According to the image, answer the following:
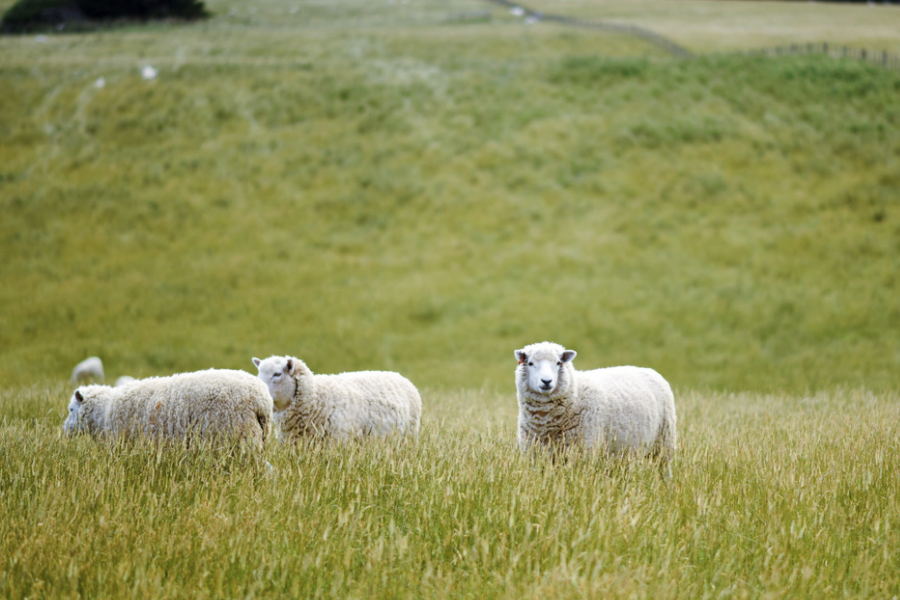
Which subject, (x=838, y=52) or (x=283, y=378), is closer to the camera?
(x=283, y=378)

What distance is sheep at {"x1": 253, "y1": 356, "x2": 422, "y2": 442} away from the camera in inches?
236

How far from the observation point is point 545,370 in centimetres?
526

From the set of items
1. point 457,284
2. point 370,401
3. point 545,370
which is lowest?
point 457,284

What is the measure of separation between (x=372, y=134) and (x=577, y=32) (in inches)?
790

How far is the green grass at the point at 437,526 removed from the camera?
10.2 ft

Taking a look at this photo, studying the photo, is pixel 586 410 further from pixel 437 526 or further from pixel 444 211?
pixel 444 211

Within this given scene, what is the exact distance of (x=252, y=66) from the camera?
34375 millimetres

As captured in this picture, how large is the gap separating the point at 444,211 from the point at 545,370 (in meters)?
19.5

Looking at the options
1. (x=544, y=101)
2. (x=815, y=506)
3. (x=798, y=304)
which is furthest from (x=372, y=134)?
(x=815, y=506)

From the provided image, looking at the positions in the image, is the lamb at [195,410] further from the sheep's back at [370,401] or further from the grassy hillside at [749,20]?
the grassy hillside at [749,20]

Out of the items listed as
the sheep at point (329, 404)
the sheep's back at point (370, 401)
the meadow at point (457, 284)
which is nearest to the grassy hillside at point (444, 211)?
the meadow at point (457, 284)

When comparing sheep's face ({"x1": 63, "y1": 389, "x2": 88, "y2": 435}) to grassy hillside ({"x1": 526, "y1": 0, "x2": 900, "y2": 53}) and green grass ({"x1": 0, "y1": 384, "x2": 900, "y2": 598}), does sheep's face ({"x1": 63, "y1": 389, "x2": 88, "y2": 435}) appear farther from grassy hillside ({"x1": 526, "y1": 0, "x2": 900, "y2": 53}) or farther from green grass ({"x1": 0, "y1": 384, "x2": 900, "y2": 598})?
grassy hillside ({"x1": 526, "y1": 0, "x2": 900, "y2": 53})

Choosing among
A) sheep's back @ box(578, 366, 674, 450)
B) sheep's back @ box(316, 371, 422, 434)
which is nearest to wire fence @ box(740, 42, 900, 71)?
sheep's back @ box(578, 366, 674, 450)

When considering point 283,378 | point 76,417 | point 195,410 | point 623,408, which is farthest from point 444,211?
point 195,410
